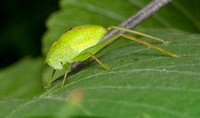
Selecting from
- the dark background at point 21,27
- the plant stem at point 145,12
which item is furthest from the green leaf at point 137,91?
the dark background at point 21,27

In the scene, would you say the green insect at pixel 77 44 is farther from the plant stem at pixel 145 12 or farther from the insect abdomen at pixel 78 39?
the plant stem at pixel 145 12

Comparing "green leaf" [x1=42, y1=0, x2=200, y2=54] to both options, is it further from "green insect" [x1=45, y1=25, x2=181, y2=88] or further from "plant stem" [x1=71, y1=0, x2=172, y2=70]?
"plant stem" [x1=71, y1=0, x2=172, y2=70]

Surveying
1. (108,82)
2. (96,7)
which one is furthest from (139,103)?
(96,7)

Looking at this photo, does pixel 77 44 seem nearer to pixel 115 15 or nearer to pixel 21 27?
pixel 115 15

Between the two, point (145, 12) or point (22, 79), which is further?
point (22, 79)

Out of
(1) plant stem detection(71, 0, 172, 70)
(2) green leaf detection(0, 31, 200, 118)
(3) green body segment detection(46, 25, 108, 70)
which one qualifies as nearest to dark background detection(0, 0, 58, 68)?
(3) green body segment detection(46, 25, 108, 70)

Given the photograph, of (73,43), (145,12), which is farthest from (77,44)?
(145,12)
